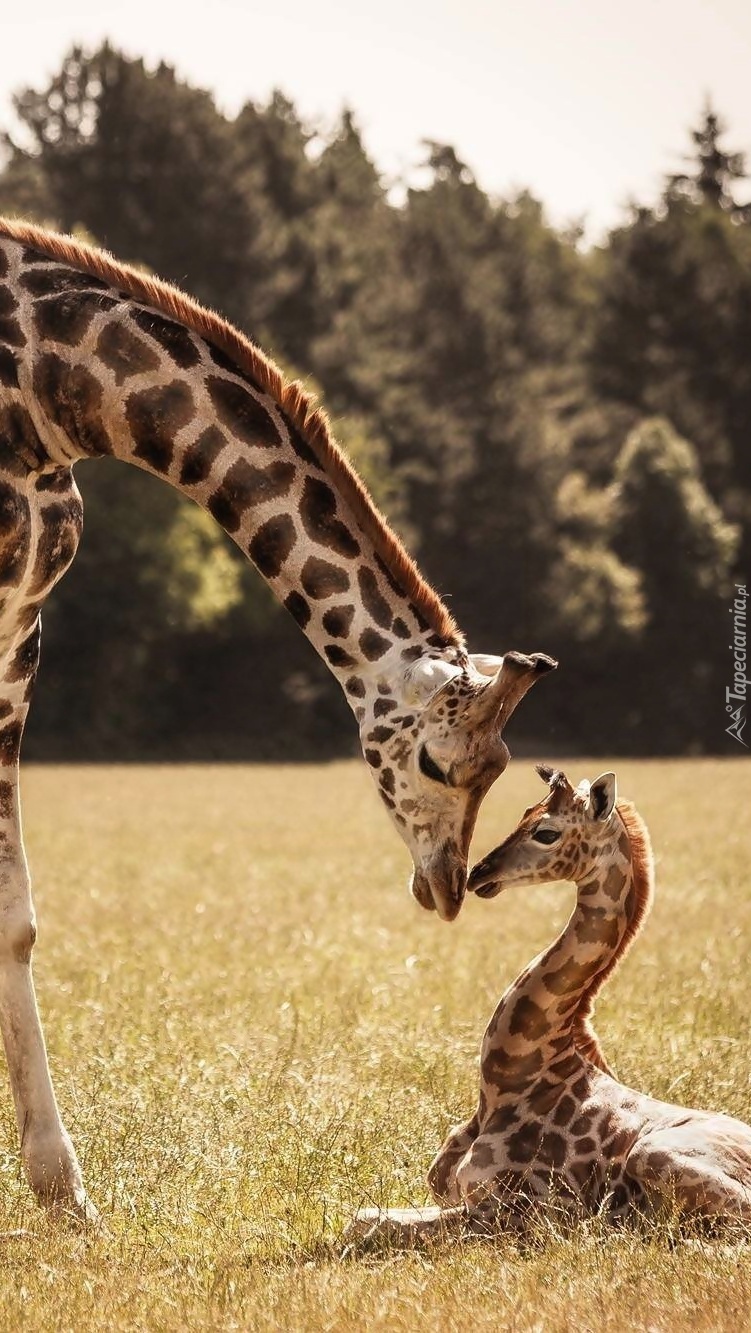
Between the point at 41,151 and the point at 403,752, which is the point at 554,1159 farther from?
the point at 41,151

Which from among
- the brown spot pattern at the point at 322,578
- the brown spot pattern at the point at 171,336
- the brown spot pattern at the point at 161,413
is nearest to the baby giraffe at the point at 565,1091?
the brown spot pattern at the point at 322,578

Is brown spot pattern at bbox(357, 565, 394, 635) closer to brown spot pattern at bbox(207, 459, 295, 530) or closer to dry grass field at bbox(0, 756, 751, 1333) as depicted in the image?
brown spot pattern at bbox(207, 459, 295, 530)

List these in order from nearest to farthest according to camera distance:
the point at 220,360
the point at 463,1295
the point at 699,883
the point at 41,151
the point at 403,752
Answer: the point at 463,1295
the point at 403,752
the point at 220,360
the point at 699,883
the point at 41,151

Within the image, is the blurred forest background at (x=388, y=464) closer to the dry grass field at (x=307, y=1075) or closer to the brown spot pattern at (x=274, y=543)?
the dry grass field at (x=307, y=1075)

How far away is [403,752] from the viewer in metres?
4.79

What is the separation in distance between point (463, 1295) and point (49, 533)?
8.90 feet

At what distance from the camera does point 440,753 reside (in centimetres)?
462

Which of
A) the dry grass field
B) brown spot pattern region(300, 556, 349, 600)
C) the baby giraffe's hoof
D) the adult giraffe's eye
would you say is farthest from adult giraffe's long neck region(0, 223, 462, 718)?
the dry grass field

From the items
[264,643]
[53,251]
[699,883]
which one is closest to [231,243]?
[264,643]

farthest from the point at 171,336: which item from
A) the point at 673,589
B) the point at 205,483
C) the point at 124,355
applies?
the point at 673,589

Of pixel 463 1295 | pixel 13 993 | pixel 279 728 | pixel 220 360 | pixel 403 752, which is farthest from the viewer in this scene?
pixel 279 728

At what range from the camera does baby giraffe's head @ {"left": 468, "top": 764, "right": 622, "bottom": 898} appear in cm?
504

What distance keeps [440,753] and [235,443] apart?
122 cm

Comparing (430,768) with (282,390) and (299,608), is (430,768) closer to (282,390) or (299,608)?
(299,608)
